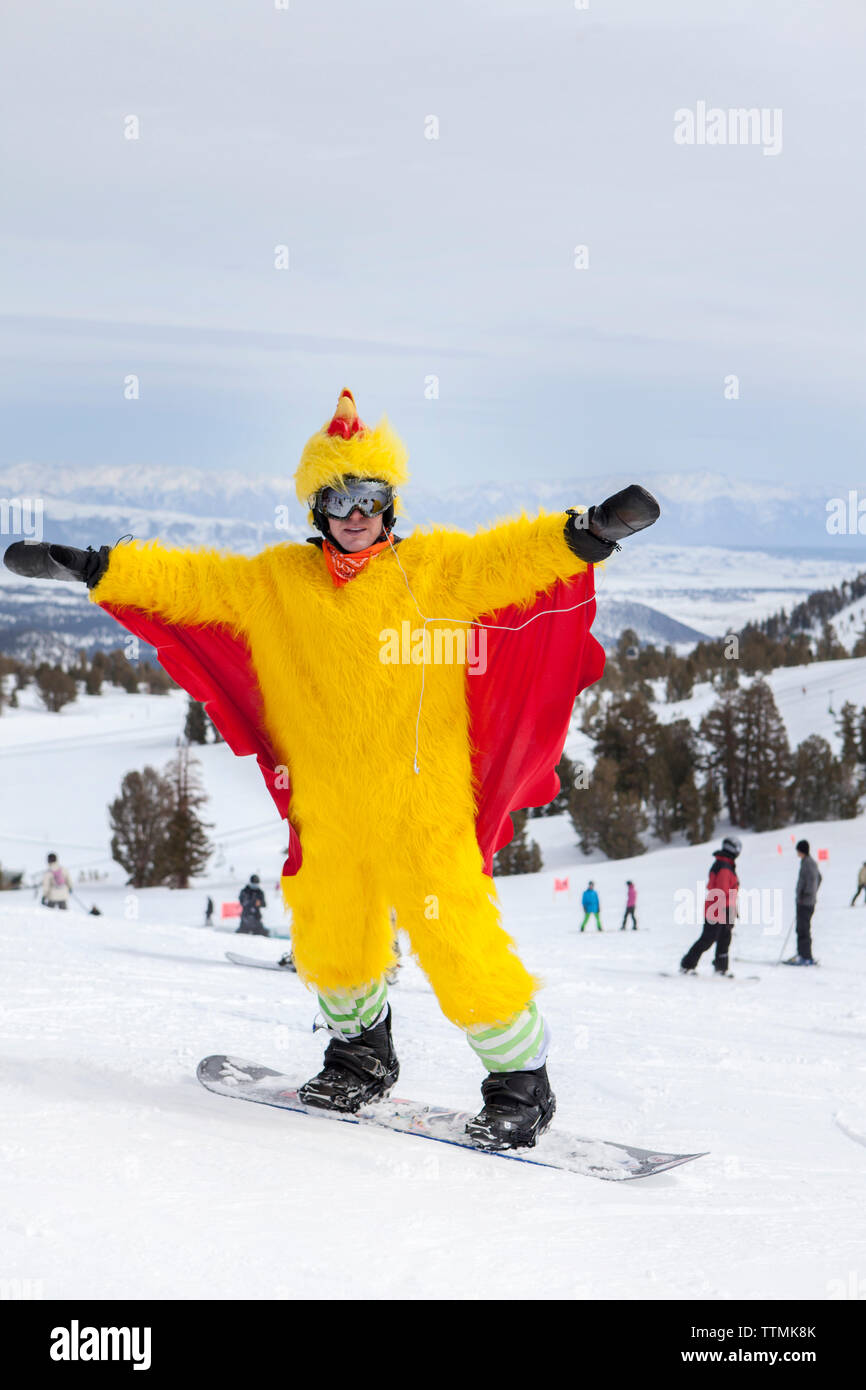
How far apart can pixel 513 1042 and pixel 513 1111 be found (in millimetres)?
201

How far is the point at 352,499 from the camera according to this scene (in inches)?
146

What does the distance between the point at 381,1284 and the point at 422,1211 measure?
0.44 m

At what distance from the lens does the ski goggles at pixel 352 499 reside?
12.2ft

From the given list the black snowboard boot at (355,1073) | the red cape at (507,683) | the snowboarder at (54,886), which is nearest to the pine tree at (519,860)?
the snowboarder at (54,886)

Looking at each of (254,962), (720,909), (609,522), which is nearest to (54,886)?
(254,962)

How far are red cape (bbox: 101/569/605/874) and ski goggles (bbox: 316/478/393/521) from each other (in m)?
0.50

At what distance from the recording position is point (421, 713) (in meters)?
3.66

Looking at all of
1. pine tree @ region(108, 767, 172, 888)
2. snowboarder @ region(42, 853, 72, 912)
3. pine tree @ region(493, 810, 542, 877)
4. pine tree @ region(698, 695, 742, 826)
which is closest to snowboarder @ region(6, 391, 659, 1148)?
snowboarder @ region(42, 853, 72, 912)

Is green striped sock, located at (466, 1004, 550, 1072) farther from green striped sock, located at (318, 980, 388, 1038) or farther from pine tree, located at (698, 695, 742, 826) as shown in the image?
pine tree, located at (698, 695, 742, 826)

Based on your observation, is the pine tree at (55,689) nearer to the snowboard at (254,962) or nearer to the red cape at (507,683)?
the snowboard at (254,962)

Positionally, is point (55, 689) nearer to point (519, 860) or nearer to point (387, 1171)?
point (519, 860)

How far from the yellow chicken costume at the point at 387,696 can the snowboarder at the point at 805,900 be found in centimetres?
844
